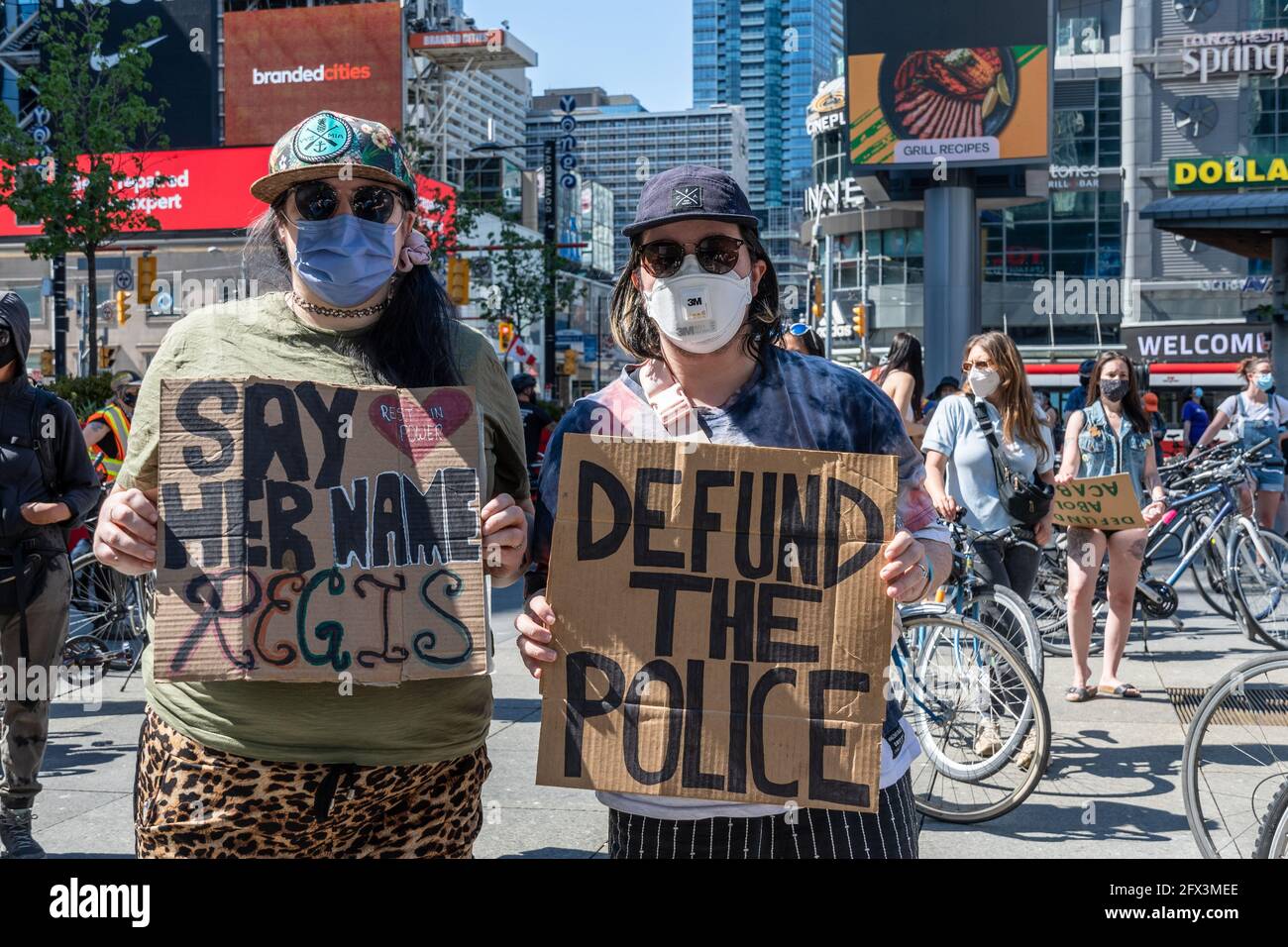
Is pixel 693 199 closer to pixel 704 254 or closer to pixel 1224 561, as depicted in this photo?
pixel 704 254

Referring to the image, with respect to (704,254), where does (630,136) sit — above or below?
above

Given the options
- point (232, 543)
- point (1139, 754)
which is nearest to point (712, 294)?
point (232, 543)

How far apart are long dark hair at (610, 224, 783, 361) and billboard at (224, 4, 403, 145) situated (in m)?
57.5

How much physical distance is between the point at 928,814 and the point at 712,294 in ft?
11.7

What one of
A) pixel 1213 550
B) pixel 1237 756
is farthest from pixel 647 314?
pixel 1213 550

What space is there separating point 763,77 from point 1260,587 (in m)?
165

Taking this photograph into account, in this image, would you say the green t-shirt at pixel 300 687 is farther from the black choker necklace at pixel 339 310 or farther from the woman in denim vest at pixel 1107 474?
the woman in denim vest at pixel 1107 474

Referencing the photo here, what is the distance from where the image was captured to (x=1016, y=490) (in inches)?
260

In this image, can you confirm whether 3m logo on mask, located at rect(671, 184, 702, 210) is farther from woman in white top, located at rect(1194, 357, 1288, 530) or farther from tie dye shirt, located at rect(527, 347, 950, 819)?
woman in white top, located at rect(1194, 357, 1288, 530)

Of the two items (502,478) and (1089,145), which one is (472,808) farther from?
(1089,145)

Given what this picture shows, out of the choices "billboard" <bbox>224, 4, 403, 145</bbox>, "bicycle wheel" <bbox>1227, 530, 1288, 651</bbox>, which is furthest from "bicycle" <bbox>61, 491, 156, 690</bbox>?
"billboard" <bbox>224, 4, 403, 145</bbox>

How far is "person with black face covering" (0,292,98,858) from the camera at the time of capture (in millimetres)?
5000

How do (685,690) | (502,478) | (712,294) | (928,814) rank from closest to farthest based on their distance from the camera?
(685,690) < (712,294) < (502,478) < (928,814)

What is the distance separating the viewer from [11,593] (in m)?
5.09
